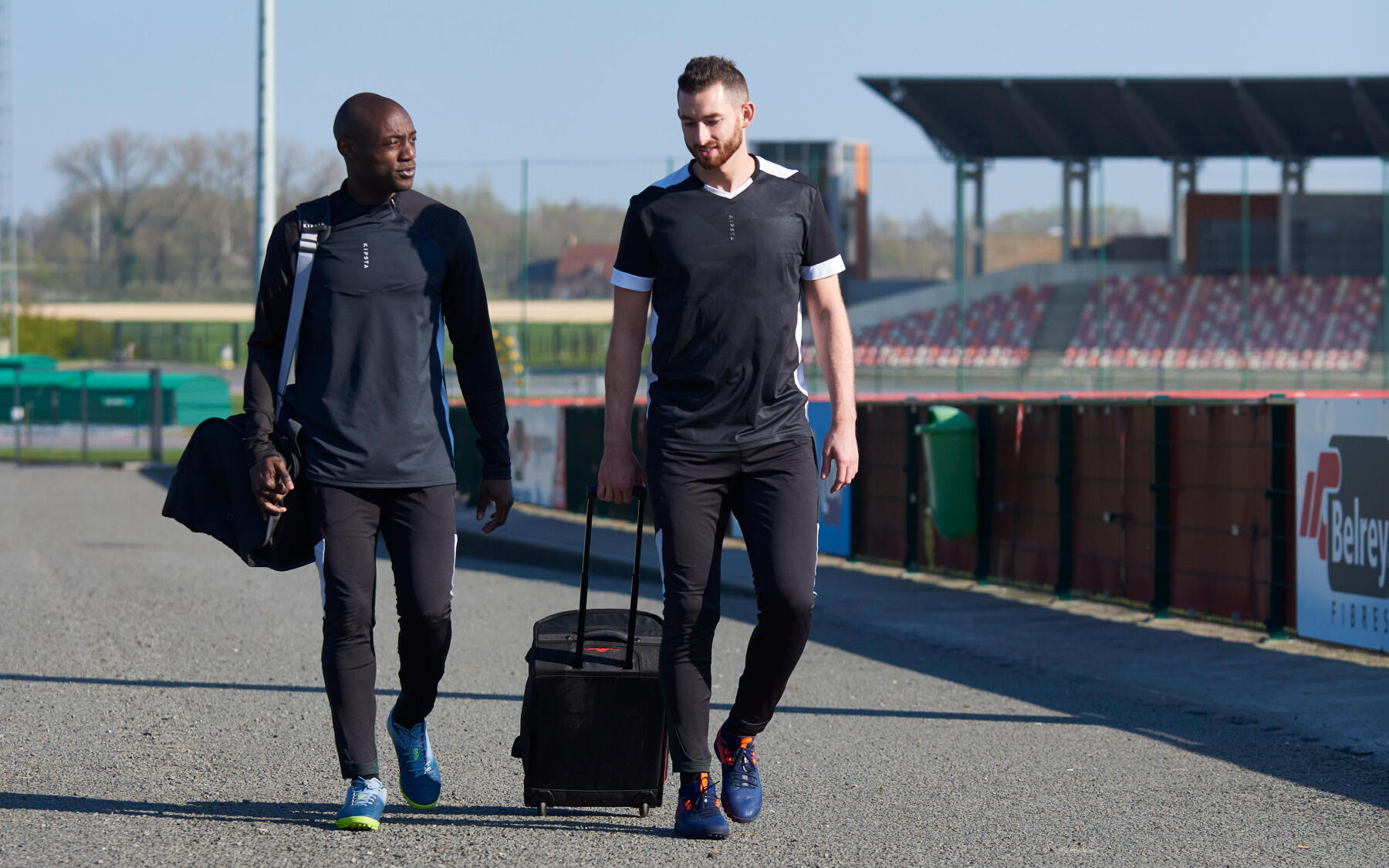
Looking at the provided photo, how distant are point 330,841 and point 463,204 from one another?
26.8 meters

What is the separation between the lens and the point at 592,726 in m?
4.27

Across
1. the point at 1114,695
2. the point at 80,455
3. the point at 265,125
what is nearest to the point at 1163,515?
the point at 1114,695

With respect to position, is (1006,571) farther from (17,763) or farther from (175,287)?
(175,287)

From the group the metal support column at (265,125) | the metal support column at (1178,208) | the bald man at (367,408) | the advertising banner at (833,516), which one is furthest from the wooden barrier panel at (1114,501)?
the metal support column at (1178,208)

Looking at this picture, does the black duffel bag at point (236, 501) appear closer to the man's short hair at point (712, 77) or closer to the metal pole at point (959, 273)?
the man's short hair at point (712, 77)

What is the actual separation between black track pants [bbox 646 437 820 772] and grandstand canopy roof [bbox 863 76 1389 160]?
3752cm

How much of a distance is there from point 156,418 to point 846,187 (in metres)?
16.3

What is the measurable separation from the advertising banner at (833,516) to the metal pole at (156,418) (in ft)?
53.9

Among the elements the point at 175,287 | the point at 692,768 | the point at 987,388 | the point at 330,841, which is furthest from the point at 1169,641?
the point at 175,287

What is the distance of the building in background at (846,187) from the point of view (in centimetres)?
3566

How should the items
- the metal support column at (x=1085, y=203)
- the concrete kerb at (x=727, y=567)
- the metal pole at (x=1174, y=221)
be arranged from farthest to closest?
the metal pole at (x=1174, y=221), the metal support column at (x=1085, y=203), the concrete kerb at (x=727, y=567)

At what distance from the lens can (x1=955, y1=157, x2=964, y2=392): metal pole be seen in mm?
29906

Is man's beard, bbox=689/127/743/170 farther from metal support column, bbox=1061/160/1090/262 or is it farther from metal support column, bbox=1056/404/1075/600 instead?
metal support column, bbox=1061/160/1090/262

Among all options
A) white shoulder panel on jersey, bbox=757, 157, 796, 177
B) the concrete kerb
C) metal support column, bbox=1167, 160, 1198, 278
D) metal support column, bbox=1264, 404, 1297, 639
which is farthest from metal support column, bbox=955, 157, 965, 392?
white shoulder panel on jersey, bbox=757, 157, 796, 177
